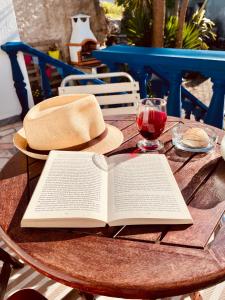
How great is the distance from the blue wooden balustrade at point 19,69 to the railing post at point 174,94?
→ 83cm

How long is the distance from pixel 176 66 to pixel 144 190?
129 cm

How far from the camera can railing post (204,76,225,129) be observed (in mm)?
1738

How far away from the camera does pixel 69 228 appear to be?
753 mm

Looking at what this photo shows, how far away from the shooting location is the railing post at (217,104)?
68.4 inches

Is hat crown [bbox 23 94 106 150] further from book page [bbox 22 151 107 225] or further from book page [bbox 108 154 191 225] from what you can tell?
book page [bbox 108 154 191 225]

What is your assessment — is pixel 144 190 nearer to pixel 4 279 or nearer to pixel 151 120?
pixel 151 120

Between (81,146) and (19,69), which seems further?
(19,69)

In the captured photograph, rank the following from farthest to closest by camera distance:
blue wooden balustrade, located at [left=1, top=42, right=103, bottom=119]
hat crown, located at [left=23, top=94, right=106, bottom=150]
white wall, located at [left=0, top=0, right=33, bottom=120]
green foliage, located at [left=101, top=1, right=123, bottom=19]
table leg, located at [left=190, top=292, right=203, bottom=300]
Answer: green foliage, located at [left=101, top=1, right=123, bottom=19]
white wall, located at [left=0, top=0, right=33, bottom=120]
blue wooden balustrade, located at [left=1, top=42, right=103, bottom=119]
table leg, located at [left=190, top=292, right=203, bottom=300]
hat crown, located at [left=23, top=94, right=106, bottom=150]

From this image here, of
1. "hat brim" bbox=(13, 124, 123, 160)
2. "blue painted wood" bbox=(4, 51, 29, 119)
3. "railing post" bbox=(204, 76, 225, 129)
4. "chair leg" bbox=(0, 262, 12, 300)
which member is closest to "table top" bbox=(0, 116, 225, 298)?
"hat brim" bbox=(13, 124, 123, 160)

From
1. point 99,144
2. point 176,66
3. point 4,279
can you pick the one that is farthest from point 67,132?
point 176,66

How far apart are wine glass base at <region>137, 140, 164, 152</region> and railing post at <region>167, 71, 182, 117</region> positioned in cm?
91

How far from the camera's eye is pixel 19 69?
11.1 ft

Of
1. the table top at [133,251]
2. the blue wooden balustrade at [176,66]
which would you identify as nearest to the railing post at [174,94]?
the blue wooden balustrade at [176,66]

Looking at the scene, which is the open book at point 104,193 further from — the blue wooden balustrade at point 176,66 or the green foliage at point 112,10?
the green foliage at point 112,10
